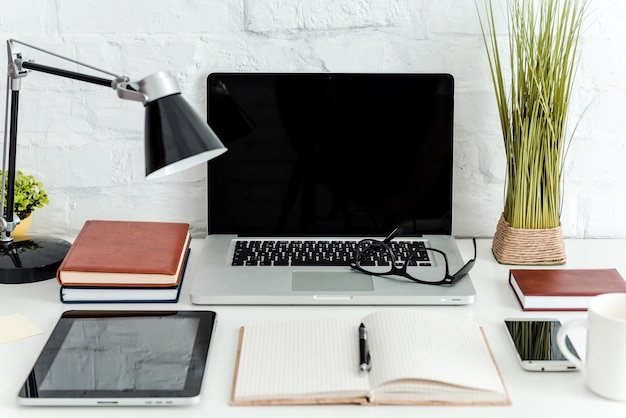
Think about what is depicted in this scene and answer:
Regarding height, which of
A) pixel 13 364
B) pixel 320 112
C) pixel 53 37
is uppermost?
pixel 53 37

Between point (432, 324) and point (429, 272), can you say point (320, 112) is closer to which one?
point (429, 272)

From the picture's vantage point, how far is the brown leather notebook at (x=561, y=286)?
1145 mm

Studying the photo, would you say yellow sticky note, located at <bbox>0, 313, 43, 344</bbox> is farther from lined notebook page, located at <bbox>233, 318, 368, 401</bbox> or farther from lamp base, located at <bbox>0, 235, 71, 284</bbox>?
lined notebook page, located at <bbox>233, 318, 368, 401</bbox>

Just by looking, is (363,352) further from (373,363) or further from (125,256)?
(125,256)

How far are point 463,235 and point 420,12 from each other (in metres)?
0.42

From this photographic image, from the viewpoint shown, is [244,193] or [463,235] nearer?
[244,193]

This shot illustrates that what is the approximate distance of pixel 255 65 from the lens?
1385mm

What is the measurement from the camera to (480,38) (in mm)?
1368

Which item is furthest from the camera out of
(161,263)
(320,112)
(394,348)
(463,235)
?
(463,235)

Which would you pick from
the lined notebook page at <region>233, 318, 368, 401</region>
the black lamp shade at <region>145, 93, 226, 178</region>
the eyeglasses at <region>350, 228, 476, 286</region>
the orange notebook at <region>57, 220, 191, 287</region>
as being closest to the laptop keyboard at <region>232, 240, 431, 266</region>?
the eyeglasses at <region>350, 228, 476, 286</region>

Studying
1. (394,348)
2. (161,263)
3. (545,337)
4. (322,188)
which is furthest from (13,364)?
(545,337)

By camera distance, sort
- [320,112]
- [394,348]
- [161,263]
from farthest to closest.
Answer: [320,112] → [161,263] → [394,348]

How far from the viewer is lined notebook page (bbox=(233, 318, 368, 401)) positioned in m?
0.93

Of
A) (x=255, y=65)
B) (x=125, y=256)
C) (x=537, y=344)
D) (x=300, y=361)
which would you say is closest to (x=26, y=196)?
(x=125, y=256)
